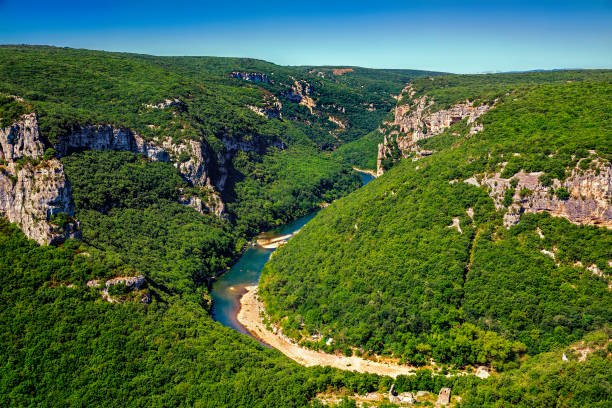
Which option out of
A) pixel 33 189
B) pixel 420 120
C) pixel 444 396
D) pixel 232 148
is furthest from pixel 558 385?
pixel 232 148

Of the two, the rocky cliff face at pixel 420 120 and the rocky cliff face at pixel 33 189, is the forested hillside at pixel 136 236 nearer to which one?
the rocky cliff face at pixel 33 189

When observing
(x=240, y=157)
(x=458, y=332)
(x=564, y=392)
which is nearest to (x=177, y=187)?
(x=240, y=157)

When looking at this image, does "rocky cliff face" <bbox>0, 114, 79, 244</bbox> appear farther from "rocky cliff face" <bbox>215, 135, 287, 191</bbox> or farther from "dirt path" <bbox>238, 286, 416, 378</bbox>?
"rocky cliff face" <bbox>215, 135, 287, 191</bbox>

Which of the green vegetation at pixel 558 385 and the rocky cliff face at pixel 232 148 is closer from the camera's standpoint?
the green vegetation at pixel 558 385

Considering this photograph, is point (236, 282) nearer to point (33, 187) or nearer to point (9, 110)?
point (33, 187)

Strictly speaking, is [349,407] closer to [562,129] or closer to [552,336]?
[552,336]

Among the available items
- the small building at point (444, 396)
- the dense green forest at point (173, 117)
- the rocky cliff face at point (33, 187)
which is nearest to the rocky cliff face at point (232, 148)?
the dense green forest at point (173, 117)
